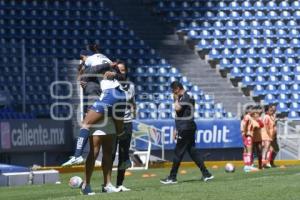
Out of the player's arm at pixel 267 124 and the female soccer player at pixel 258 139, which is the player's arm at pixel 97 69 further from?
the player's arm at pixel 267 124

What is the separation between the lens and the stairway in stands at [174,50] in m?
34.8

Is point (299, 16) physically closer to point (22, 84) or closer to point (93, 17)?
point (93, 17)

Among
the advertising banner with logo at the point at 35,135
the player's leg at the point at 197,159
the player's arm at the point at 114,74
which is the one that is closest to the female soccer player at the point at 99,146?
the player's arm at the point at 114,74

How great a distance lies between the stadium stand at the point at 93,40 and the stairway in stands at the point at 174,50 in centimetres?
43

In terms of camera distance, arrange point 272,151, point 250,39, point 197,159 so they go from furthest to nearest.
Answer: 1. point 250,39
2. point 272,151
3. point 197,159

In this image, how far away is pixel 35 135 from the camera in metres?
28.7

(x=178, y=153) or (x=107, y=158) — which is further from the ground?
(x=107, y=158)

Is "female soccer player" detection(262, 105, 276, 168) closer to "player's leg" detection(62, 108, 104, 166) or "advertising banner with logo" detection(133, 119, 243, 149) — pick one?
"advertising banner with logo" detection(133, 119, 243, 149)

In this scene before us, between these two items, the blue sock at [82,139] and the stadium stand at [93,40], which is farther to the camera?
the stadium stand at [93,40]

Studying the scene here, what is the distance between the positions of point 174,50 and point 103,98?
70.0ft

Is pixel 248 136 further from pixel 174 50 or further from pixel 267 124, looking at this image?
pixel 174 50

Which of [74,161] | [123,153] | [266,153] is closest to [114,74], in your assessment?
[74,161]

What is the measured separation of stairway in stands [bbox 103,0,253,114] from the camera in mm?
34812

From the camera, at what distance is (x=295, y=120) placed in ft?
109
